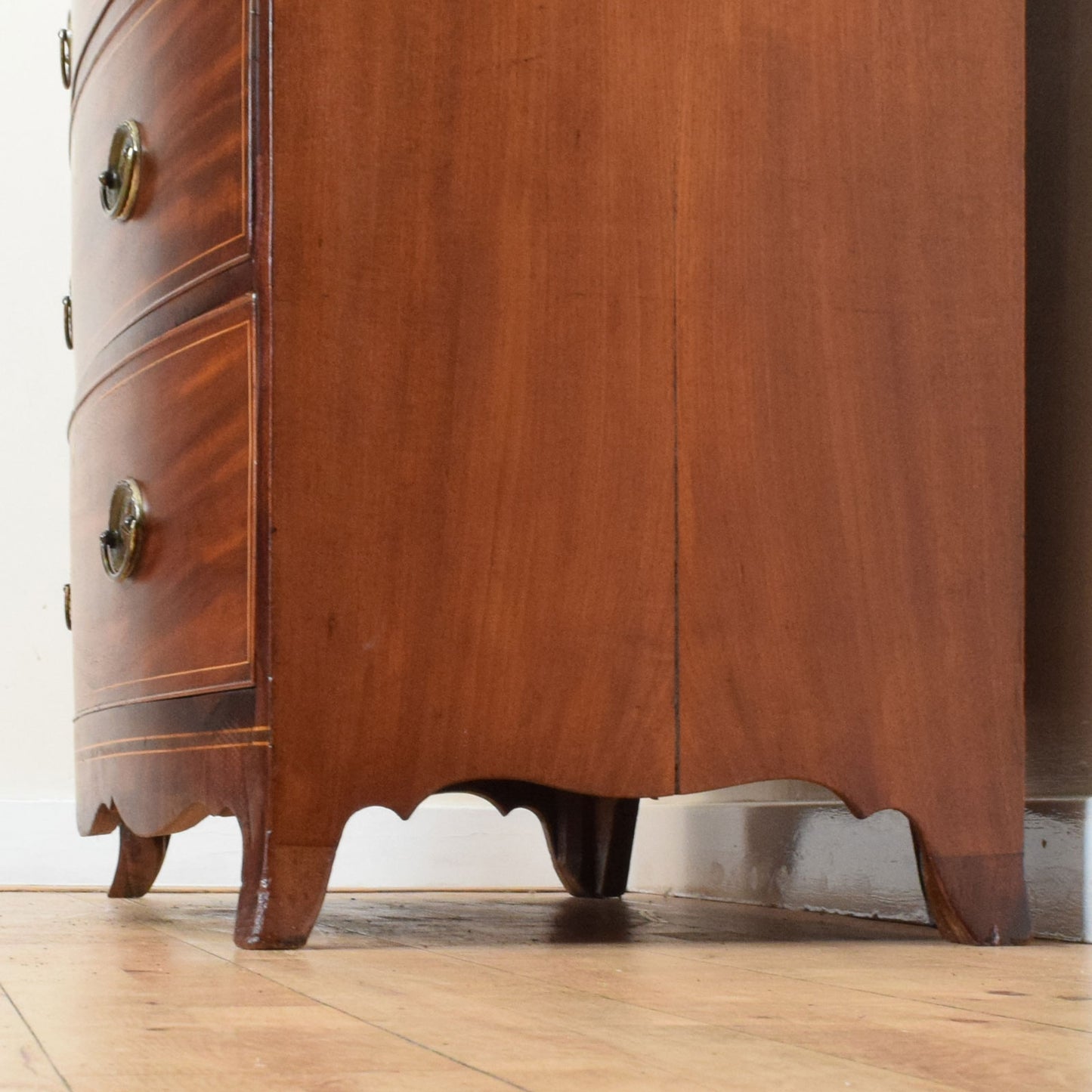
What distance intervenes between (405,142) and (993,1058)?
2.43 ft

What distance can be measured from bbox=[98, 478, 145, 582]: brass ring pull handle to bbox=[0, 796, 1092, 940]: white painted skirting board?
675 mm

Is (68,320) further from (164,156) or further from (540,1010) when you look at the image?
(540,1010)

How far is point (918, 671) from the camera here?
122cm

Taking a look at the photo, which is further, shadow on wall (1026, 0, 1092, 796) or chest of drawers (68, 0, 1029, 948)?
shadow on wall (1026, 0, 1092, 796)

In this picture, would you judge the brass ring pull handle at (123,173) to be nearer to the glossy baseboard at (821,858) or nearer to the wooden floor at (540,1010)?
the wooden floor at (540,1010)

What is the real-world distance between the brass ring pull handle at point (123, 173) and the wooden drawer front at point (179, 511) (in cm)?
13

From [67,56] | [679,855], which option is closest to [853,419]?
[679,855]

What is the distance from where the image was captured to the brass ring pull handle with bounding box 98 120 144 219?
1.32 metres

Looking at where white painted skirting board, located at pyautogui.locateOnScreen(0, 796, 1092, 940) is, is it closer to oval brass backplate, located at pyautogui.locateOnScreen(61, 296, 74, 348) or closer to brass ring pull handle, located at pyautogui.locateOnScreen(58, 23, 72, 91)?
oval brass backplate, located at pyautogui.locateOnScreen(61, 296, 74, 348)

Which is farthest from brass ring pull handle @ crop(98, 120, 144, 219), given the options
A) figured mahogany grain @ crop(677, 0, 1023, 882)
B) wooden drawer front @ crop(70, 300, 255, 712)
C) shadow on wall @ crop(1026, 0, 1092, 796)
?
shadow on wall @ crop(1026, 0, 1092, 796)

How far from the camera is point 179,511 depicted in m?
1.23

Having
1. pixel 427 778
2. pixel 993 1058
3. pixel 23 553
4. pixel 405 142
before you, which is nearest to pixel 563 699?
pixel 427 778

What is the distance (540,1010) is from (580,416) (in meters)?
0.48

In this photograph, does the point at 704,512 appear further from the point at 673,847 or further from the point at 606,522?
the point at 673,847
